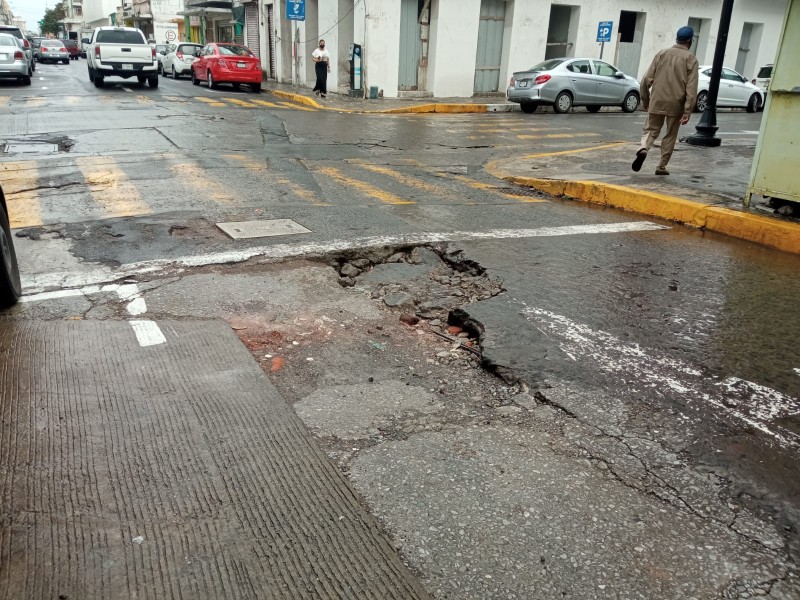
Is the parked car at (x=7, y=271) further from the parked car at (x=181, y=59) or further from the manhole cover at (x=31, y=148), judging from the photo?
the parked car at (x=181, y=59)

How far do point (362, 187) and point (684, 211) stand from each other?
4.10m

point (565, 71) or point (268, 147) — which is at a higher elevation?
point (565, 71)

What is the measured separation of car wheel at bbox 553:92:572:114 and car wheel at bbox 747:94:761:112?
25.6ft

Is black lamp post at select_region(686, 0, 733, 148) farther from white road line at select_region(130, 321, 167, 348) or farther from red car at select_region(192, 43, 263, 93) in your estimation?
red car at select_region(192, 43, 263, 93)

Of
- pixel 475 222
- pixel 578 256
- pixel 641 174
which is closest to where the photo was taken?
pixel 578 256

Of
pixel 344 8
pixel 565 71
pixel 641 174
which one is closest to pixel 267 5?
pixel 344 8

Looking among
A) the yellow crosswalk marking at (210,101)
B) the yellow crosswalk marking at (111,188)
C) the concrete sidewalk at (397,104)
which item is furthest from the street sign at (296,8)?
the yellow crosswalk marking at (111,188)

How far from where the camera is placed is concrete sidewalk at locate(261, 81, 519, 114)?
21341 mm

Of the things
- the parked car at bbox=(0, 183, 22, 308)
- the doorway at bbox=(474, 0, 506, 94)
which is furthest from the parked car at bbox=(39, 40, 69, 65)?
the parked car at bbox=(0, 183, 22, 308)

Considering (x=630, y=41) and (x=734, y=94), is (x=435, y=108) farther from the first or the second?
(x=630, y=41)

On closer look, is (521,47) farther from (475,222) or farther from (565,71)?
(475,222)

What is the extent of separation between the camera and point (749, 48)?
33.7 metres

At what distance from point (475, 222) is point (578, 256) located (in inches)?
60.3

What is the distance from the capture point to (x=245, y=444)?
3.14 m
